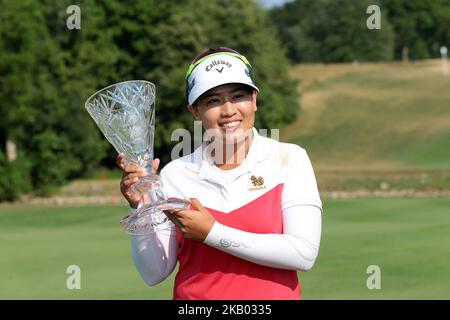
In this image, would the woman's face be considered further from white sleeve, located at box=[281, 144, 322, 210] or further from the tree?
the tree

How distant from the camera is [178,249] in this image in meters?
3.72

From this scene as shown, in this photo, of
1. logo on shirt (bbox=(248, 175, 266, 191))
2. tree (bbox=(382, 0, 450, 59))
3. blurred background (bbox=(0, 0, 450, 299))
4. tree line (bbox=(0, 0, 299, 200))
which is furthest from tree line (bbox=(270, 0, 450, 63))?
logo on shirt (bbox=(248, 175, 266, 191))

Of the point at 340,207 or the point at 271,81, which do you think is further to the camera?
the point at 271,81

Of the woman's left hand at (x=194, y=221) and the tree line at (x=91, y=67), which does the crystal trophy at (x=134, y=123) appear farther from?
the tree line at (x=91, y=67)

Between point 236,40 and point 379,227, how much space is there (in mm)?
37657

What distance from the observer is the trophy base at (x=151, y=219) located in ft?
11.0

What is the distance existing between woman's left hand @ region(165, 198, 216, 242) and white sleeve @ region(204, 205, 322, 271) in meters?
0.03

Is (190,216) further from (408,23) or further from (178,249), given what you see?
(408,23)

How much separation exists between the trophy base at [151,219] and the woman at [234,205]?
A: 0.14 feet

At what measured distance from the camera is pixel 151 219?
3479 mm

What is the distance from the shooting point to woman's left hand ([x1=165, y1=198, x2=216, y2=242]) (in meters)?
3.38

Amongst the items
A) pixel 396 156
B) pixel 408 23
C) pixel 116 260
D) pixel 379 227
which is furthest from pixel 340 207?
pixel 408 23

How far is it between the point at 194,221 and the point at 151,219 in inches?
7.5

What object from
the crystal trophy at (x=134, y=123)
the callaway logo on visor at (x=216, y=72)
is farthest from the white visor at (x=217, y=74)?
the crystal trophy at (x=134, y=123)
